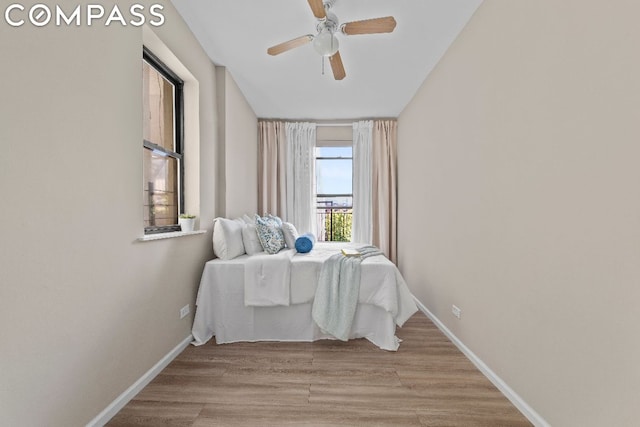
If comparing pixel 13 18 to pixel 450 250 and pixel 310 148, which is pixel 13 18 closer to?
pixel 450 250

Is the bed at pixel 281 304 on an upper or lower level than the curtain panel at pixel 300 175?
lower

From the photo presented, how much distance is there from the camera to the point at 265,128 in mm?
5012

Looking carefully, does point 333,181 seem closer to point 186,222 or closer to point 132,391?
point 186,222

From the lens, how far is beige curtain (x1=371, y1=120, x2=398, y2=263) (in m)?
4.94

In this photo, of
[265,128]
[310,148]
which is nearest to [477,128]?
[310,148]

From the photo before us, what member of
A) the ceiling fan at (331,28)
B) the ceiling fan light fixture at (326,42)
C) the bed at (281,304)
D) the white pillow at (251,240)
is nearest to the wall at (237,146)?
the white pillow at (251,240)

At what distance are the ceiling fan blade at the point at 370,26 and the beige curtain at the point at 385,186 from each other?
2.81 metres

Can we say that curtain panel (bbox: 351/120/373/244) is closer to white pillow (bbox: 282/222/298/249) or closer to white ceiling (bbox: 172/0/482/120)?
white ceiling (bbox: 172/0/482/120)

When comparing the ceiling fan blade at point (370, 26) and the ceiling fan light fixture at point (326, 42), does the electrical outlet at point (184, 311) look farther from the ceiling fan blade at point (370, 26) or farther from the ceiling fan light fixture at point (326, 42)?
the ceiling fan blade at point (370, 26)

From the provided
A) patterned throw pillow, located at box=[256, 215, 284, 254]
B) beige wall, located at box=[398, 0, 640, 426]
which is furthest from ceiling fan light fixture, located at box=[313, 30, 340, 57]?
patterned throw pillow, located at box=[256, 215, 284, 254]

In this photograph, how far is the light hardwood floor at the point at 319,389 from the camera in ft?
5.62

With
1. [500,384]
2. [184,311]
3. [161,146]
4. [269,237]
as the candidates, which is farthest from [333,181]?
[500,384]

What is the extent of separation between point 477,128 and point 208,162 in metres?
2.46

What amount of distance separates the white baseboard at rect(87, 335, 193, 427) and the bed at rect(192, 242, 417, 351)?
331 mm
